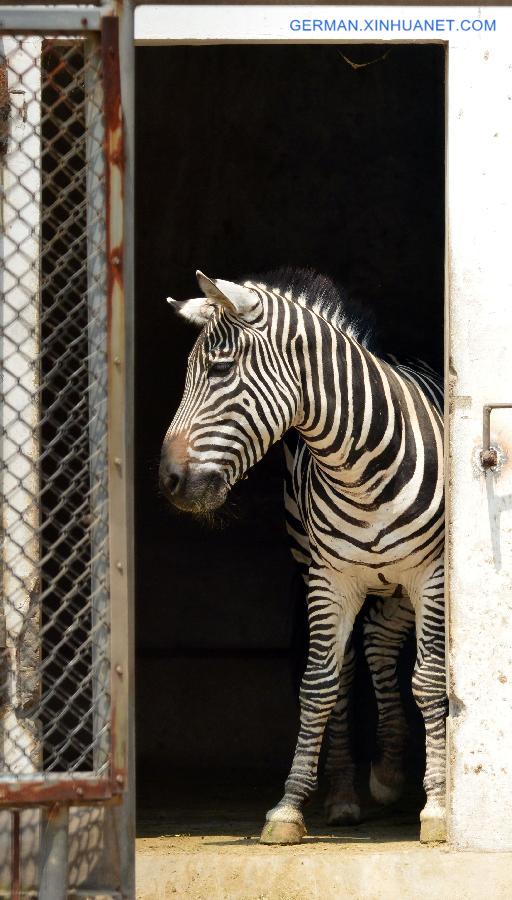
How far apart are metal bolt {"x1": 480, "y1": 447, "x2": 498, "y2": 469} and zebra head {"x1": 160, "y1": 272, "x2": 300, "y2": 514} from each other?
84cm

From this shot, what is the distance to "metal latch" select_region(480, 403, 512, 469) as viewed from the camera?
5398 millimetres

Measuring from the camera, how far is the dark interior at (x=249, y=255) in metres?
9.08

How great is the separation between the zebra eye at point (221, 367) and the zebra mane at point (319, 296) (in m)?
0.47

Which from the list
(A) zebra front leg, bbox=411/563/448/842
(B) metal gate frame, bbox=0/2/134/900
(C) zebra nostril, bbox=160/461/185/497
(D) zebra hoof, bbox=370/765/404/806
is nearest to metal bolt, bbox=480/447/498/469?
(A) zebra front leg, bbox=411/563/448/842

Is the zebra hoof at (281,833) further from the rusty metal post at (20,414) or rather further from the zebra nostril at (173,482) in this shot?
the zebra nostril at (173,482)

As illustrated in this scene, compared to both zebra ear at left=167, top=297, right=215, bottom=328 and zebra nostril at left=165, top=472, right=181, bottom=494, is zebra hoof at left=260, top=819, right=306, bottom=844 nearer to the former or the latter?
zebra nostril at left=165, top=472, right=181, bottom=494

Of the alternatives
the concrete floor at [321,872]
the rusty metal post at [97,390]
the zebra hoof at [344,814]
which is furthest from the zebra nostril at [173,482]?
the zebra hoof at [344,814]

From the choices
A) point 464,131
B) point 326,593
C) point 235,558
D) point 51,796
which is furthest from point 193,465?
point 235,558

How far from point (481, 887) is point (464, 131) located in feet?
9.88

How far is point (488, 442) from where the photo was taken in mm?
5418

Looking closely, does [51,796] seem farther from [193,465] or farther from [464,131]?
[464,131]

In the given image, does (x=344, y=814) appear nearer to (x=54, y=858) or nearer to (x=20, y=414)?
(x=20, y=414)

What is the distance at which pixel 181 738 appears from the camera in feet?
29.8

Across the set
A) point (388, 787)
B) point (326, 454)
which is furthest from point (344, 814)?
point (326, 454)
